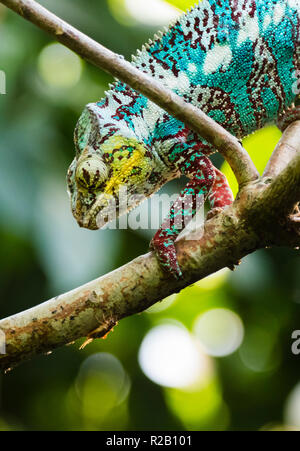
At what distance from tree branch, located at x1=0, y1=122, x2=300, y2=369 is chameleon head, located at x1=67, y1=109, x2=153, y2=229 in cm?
43

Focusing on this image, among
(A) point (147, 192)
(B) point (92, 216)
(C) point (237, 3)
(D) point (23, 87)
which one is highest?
(D) point (23, 87)

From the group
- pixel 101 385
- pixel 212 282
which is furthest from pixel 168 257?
pixel 101 385

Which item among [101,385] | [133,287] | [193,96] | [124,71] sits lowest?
[133,287]

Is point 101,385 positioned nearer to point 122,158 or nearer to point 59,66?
point 59,66

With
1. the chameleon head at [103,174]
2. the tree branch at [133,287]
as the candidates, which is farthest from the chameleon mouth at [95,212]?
the tree branch at [133,287]

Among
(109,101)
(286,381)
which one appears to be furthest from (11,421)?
(109,101)

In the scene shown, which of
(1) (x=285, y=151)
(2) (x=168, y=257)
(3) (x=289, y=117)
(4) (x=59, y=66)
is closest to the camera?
(2) (x=168, y=257)

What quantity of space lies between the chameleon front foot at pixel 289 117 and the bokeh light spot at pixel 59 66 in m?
2.33

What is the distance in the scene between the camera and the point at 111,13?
17.1 ft

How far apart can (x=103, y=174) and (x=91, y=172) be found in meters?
0.06

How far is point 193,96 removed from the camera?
3.01 m

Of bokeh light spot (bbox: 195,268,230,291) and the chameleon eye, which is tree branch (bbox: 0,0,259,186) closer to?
the chameleon eye

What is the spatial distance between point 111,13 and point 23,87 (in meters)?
1.06

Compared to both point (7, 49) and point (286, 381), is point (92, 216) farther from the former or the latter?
point (286, 381)
